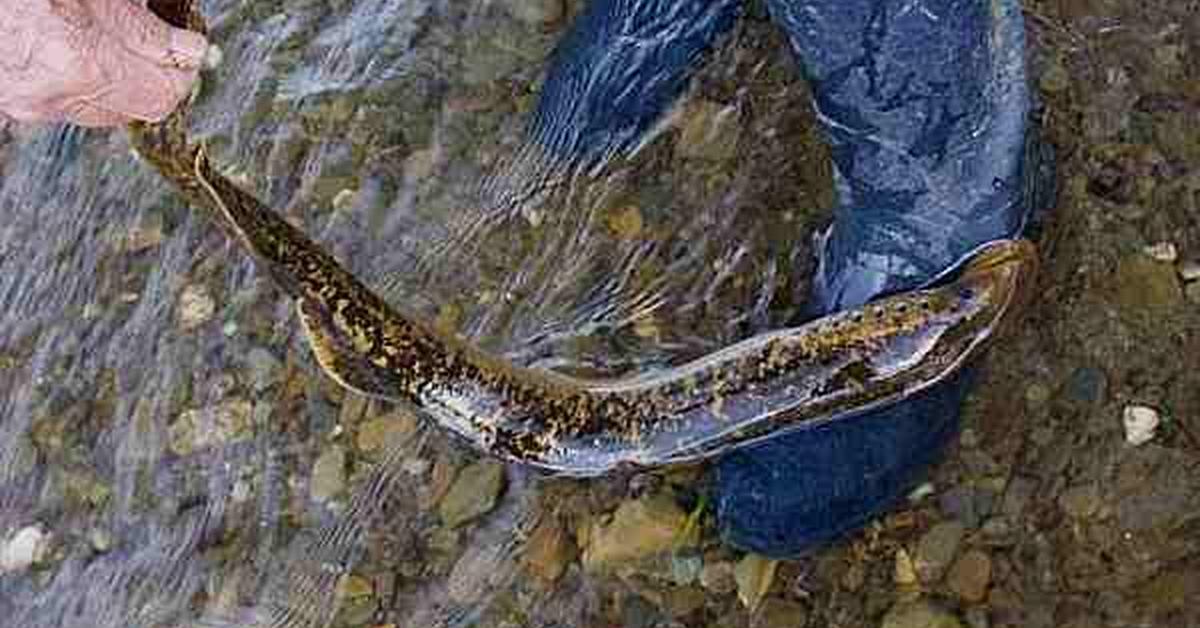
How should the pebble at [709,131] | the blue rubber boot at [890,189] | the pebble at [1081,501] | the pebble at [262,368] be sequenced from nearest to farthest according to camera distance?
the blue rubber boot at [890,189]
the pebble at [1081,501]
the pebble at [709,131]
the pebble at [262,368]

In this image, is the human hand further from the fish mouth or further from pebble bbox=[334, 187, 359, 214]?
pebble bbox=[334, 187, 359, 214]

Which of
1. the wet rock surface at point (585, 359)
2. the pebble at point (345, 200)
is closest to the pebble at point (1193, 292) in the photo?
the wet rock surface at point (585, 359)

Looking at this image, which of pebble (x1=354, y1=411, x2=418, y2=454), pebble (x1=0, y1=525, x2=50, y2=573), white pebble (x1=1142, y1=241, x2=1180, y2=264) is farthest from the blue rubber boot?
pebble (x1=0, y1=525, x2=50, y2=573)

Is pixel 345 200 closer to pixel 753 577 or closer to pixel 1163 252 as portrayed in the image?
pixel 753 577

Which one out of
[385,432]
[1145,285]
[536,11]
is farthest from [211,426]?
[1145,285]

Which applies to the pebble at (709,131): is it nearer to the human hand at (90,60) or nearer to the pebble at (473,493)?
the pebble at (473,493)
